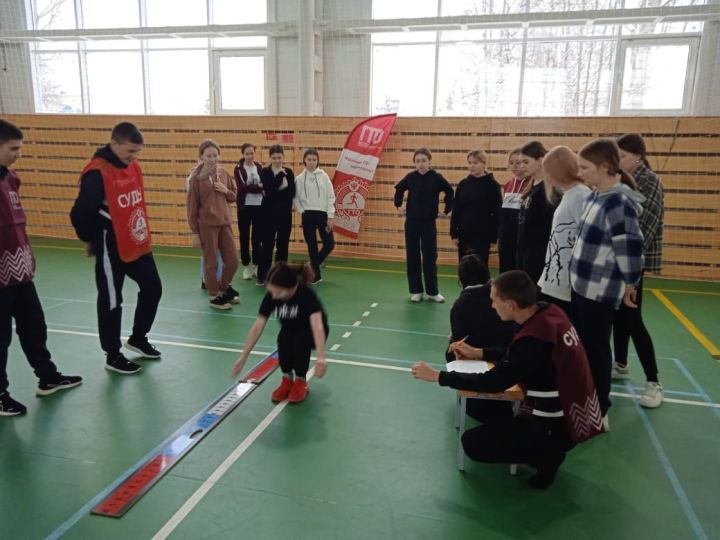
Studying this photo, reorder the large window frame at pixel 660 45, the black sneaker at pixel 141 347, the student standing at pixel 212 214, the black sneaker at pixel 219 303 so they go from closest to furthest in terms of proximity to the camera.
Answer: the black sneaker at pixel 141 347
the student standing at pixel 212 214
the black sneaker at pixel 219 303
the large window frame at pixel 660 45

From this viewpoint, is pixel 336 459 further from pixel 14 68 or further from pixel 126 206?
pixel 14 68

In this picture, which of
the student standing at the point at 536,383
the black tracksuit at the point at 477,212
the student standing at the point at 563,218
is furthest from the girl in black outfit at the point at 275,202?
the student standing at the point at 536,383

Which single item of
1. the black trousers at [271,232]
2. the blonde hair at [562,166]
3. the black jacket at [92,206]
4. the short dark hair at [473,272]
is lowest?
the black trousers at [271,232]

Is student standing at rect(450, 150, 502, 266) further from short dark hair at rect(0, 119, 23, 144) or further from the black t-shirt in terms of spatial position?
short dark hair at rect(0, 119, 23, 144)

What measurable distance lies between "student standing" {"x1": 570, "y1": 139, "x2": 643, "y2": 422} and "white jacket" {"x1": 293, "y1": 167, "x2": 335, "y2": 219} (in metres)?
4.39

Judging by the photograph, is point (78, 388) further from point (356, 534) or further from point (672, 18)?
point (672, 18)

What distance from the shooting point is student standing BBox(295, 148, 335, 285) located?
6.82 m

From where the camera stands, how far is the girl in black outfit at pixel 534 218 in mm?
3508

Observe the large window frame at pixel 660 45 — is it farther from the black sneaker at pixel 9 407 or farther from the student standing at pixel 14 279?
the black sneaker at pixel 9 407

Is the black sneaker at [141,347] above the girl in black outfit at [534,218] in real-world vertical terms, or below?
below

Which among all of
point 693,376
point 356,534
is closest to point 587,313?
point 356,534

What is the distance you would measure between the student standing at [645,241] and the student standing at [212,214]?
3774mm

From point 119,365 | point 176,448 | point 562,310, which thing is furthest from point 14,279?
point 562,310

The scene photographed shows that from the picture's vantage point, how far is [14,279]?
3.20m
